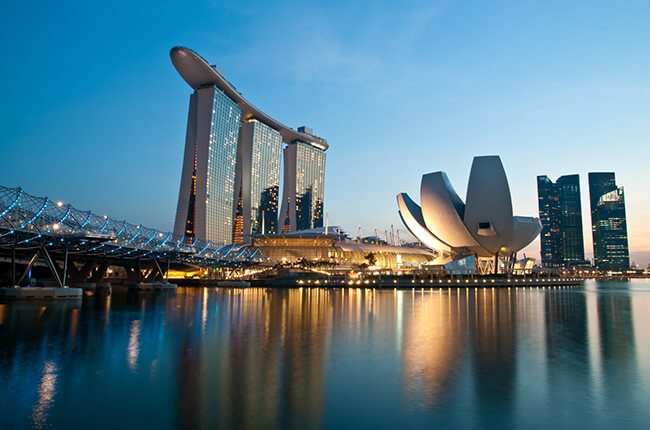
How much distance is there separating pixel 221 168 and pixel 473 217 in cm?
5265

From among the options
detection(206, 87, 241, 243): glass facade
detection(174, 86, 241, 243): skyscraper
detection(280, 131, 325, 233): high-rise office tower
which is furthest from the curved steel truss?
detection(280, 131, 325, 233): high-rise office tower

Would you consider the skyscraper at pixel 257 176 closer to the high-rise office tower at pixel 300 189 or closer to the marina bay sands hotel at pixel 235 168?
the marina bay sands hotel at pixel 235 168

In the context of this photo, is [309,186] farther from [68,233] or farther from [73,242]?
[68,233]

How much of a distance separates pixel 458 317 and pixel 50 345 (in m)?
14.5

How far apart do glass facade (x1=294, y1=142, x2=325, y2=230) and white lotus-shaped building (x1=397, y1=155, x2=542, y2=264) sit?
70.6 m

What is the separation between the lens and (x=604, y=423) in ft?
21.1

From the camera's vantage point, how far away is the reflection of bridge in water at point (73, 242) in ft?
92.1

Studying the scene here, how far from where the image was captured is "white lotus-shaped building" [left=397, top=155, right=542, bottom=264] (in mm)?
56906

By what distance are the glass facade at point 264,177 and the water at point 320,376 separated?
102m

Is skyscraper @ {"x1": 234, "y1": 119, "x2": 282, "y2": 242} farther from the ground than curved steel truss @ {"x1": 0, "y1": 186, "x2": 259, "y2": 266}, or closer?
farther from the ground

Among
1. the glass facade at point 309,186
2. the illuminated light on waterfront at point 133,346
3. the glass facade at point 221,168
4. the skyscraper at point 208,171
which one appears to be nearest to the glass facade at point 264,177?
the glass facade at point 309,186

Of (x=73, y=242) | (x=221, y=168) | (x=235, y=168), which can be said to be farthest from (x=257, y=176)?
(x=73, y=242)

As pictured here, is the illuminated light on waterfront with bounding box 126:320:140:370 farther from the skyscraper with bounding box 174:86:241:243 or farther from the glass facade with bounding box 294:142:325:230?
the glass facade with bounding box 294:142:325:230

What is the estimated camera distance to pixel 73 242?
107 feet
